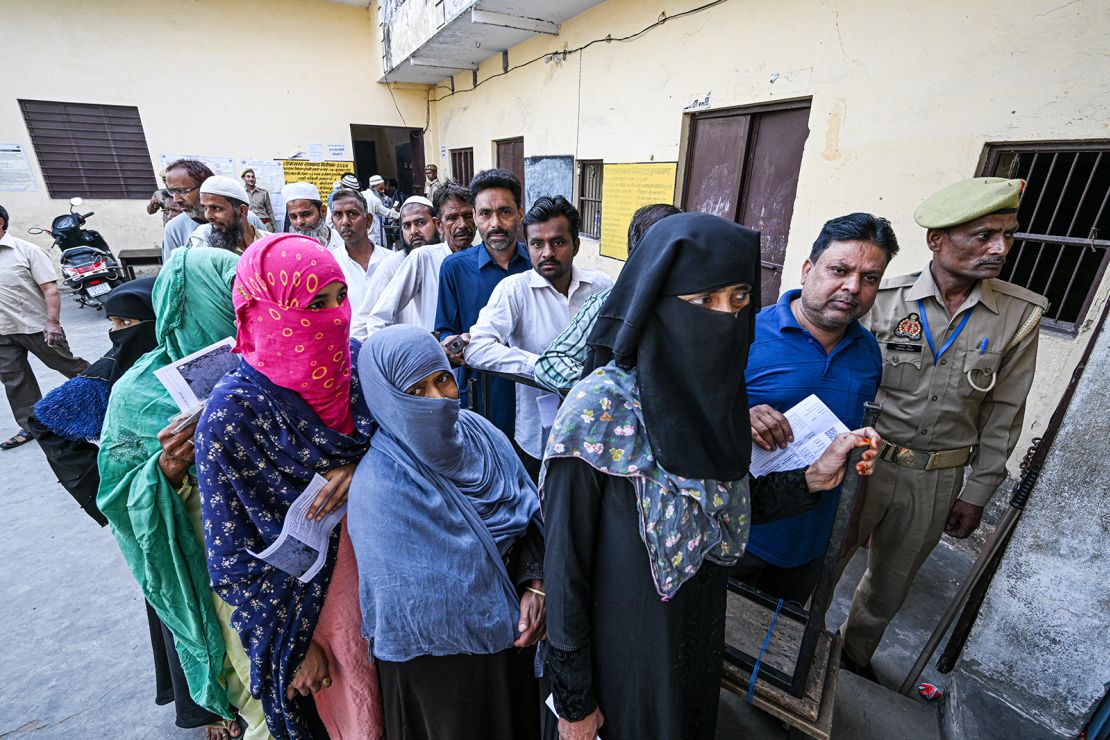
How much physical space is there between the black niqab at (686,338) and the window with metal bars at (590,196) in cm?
613

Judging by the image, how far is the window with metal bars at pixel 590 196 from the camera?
7129mm

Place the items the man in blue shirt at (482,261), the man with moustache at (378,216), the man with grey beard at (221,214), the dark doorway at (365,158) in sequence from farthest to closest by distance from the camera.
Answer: the dark doorway at (365,158) < the man with moustache at (378,216) < the man with grey beard at (221,214) < the man in blue shirt at (482,261)

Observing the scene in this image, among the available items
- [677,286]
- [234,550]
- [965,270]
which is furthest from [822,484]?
[234,550]

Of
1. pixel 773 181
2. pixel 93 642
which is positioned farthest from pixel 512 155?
pixel 93 642

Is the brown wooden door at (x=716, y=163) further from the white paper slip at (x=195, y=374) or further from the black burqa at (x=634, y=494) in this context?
the white paper slip at (x=195, y=374)

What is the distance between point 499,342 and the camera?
234 centimetres

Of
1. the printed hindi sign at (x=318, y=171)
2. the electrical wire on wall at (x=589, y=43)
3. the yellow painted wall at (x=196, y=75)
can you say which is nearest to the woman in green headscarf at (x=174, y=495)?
the electrical wire on wall at (x=589, y=43)

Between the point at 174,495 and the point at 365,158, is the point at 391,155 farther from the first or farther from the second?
the point at 174,495

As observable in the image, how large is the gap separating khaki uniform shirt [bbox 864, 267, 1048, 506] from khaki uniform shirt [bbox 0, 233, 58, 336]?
Answer: 6259 millimetres

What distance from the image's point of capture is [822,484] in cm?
141

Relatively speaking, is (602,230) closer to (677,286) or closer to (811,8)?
(811,8)

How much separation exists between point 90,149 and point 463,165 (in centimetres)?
714

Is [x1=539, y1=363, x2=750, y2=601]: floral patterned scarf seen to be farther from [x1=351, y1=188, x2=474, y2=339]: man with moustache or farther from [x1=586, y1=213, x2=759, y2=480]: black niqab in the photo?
[x1=351, y1=188, x2=474, y2=339]: man with moustache

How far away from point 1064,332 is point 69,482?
496 centimetres
